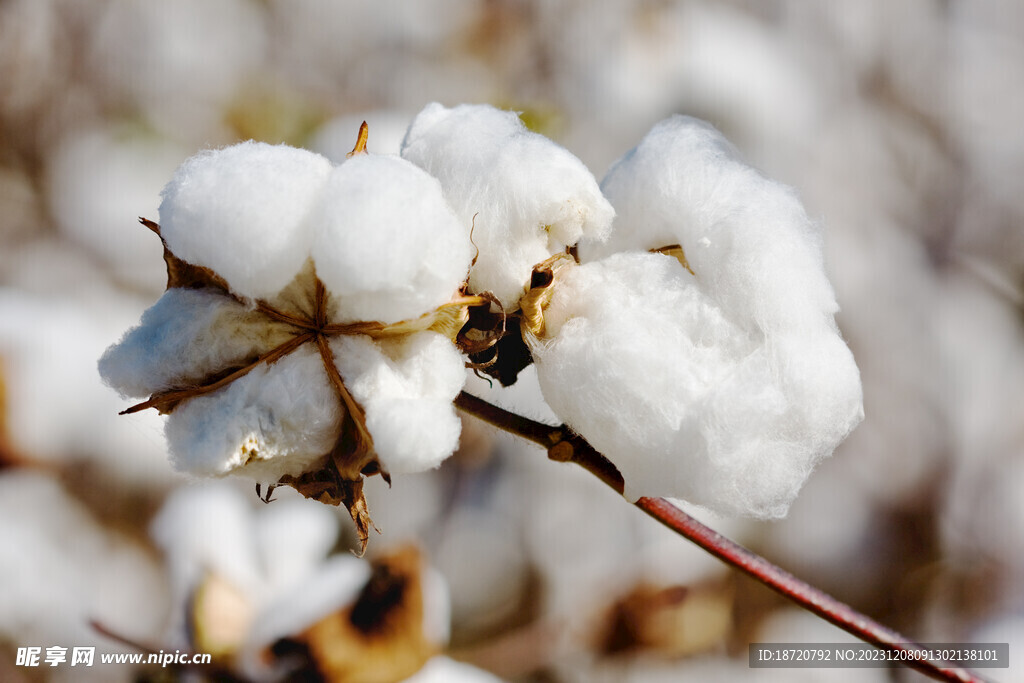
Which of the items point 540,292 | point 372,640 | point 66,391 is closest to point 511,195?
point 540,292

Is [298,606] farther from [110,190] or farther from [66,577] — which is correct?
[110,190]

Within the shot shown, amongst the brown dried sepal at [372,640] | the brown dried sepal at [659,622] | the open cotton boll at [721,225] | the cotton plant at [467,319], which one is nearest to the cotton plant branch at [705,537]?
the cotton plant at [467,319]

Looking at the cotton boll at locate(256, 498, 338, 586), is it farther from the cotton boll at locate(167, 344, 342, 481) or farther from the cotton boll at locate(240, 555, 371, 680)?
the cotton boll at locate(167, 344, 342, 481)

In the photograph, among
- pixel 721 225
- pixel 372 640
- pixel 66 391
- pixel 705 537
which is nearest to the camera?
pixel 721 225

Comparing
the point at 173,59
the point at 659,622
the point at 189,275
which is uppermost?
the point at 173,59

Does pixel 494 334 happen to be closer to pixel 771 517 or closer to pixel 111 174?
pixel 771 517

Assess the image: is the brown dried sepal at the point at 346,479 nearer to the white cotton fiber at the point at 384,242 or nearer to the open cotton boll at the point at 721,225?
the white cotton fiber at the point at 384,242

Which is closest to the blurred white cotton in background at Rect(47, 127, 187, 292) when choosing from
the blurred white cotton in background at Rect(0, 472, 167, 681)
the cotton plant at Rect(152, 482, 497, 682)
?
the blurred white cotton in background at Rect(0, 472, 167, 681)
